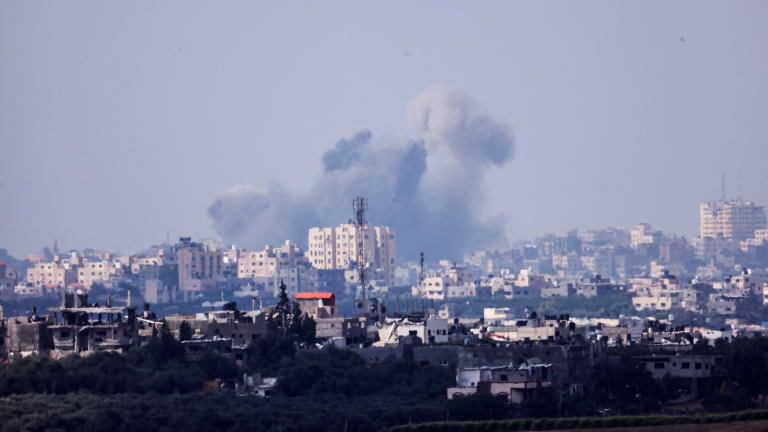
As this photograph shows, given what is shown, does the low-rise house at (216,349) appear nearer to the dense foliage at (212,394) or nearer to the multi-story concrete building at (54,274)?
the dense foliage at (212,394)

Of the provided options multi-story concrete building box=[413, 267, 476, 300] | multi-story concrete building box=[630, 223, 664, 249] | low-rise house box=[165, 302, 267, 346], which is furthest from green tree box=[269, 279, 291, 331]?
multi-story concrete building box=[630, 223, 664, 249]

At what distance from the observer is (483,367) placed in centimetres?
4044

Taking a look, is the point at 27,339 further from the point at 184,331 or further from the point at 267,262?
the point at 267,262

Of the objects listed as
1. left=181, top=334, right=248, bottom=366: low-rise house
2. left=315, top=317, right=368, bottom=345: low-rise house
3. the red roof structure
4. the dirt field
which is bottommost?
the dirt field

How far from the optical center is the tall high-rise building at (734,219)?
18775 centimetres

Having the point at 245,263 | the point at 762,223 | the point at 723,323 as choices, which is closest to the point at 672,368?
the point at 723,323

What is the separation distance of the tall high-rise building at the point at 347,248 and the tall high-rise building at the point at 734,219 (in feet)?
201

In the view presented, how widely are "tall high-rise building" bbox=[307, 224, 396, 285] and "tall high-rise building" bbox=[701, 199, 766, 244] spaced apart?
201ft

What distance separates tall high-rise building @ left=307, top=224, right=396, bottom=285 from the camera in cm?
14112

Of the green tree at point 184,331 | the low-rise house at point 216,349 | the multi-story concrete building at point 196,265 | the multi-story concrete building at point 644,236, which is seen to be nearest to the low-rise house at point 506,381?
the low-rise house at point 216,349

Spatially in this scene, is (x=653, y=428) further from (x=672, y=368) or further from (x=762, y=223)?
(x=762, y=223)

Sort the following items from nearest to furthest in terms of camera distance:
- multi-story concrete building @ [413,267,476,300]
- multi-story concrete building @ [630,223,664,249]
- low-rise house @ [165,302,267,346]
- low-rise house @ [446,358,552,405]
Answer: low-rise house @ [446,358,552,405], low-rise house @ [165,302,267,346], multi-story concrete building @ [413,267,476,300], multi-story concrete building @ [630,223,664,249]

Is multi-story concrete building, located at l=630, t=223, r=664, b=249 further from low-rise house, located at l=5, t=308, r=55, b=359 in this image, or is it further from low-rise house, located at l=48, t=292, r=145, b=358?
low-rise house, located at l=5, t=308, r=55, b=359

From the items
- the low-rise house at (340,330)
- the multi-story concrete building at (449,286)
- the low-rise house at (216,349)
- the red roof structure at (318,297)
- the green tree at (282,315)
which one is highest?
the multi-story concrete building at (449,286)
